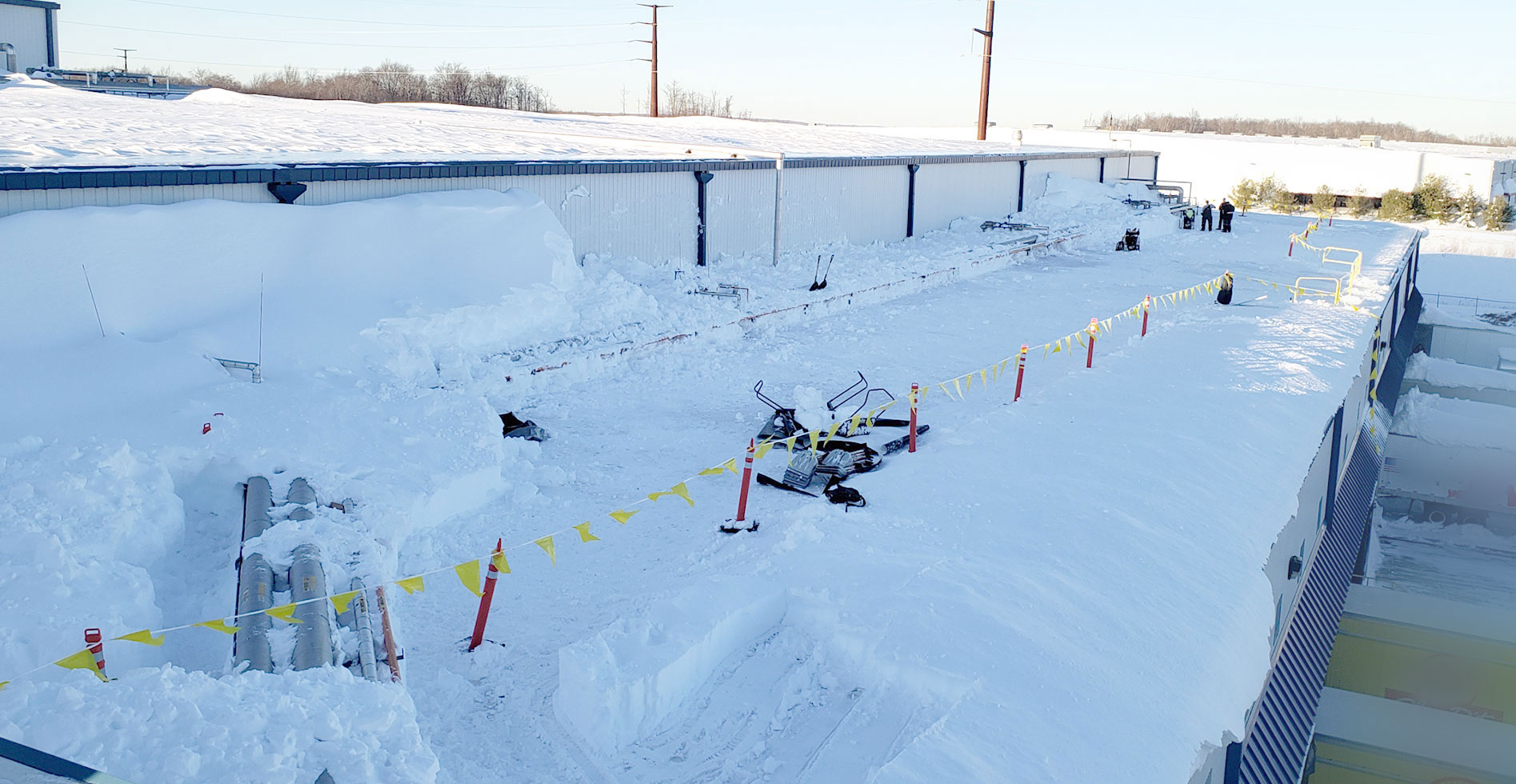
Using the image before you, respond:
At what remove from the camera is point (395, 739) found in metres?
5.56

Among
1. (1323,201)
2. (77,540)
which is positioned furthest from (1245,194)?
(77,540)

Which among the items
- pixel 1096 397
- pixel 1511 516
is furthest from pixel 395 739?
pixel 1511 516

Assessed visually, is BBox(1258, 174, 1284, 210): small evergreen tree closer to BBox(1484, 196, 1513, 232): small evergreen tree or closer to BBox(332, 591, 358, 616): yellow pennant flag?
BBox(1484, 196, 1513, 232): small evergreen tree

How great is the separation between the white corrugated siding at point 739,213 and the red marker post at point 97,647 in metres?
16.3

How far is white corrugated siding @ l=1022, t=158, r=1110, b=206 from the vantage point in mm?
38875

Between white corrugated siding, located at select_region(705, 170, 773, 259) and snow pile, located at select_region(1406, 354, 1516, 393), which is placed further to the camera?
snow pile, located at select_region(1406, 354, 1516, 393)

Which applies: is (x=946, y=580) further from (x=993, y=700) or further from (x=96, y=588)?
(x=96, y=588)

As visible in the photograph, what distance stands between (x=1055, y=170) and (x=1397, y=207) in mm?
25412

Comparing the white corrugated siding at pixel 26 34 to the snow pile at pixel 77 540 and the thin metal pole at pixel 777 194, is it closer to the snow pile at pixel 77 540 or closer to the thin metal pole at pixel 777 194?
the thin metal pole at pixel 777 194

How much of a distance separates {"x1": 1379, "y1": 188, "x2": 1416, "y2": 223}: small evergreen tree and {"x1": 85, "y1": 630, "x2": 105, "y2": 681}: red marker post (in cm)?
6172

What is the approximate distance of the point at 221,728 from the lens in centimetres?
514

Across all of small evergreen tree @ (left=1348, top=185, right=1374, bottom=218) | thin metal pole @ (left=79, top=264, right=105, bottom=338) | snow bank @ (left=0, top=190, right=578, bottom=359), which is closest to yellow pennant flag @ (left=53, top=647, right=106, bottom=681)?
snow bank @ (left=0, top=190, right=578, bottom=359)

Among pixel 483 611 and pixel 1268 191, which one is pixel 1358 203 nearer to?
pixel 1268 191

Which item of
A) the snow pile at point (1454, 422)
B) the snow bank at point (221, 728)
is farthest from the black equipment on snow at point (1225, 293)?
the snow bank at point (221, 728)
